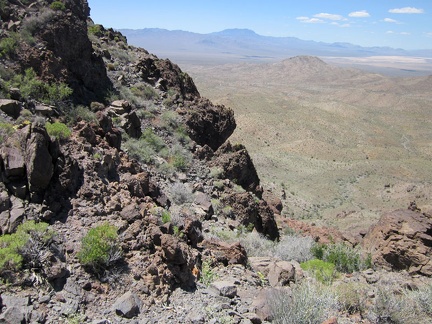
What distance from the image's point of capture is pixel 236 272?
641cm

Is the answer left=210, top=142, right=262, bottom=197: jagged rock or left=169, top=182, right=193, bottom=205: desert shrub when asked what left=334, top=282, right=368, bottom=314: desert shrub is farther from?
left=210, top=142, right=262, bottom=197: jagged rock

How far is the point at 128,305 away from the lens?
15.6ft

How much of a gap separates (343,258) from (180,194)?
14.3 feet

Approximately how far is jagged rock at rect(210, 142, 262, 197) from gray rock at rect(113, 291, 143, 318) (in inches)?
314

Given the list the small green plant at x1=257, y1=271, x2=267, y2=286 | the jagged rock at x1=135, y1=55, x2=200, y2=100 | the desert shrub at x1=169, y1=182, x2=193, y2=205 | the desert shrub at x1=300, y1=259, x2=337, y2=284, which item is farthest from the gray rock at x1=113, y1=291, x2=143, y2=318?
the jagged rock at x1=135, y1=55, x2=200, y2=100

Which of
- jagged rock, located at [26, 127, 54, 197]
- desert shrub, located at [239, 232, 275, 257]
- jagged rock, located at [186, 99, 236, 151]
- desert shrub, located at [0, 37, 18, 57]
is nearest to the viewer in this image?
jagged rock, located at [26, 127, 54, 197]

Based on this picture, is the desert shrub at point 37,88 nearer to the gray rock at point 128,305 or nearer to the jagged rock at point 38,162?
the jagged rock at point 38,162

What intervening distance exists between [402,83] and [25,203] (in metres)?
129

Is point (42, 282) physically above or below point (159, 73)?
below

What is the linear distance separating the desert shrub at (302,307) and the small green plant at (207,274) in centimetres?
100

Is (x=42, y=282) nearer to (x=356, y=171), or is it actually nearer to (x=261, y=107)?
(x=356, y=171)

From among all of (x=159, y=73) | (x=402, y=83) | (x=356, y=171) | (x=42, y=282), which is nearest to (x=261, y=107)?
(x=356, y=171)

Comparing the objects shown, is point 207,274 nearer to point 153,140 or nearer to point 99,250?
point 99,250

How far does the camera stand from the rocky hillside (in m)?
4.89
